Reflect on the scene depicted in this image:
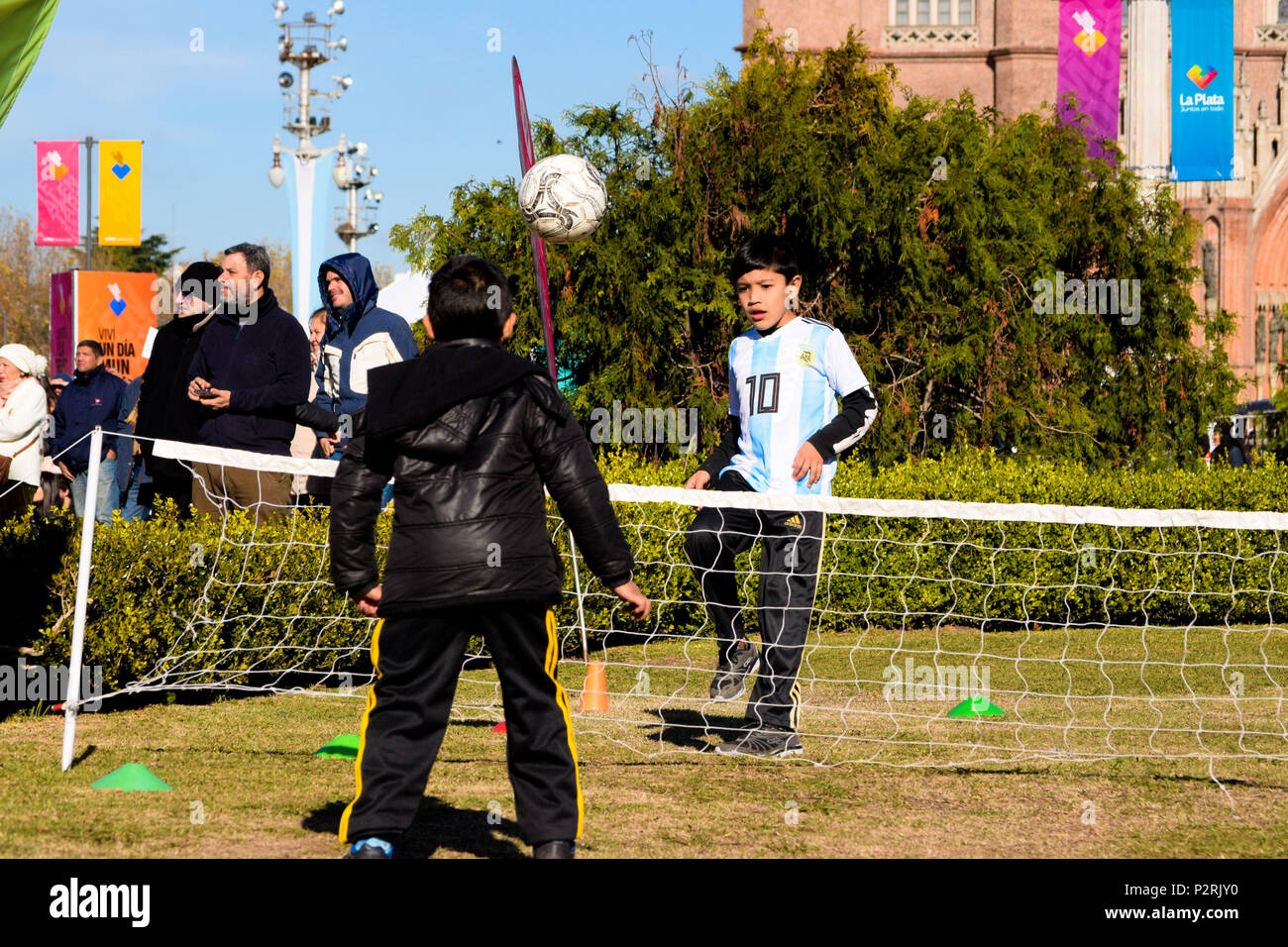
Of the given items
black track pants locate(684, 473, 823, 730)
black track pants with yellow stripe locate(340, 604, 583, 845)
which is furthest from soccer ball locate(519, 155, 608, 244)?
black track pants with yellow stripe locate(340, 604, 583, 845)

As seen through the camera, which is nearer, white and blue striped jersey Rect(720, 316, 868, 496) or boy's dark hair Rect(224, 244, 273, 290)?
white and blue striped jersey Rect(720, 316, 868, 496)

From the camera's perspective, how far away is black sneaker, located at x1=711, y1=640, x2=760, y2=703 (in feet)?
22.6

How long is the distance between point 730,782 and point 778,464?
58.3 inches

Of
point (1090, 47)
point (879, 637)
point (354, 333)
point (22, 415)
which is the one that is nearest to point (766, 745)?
point (354, 333)

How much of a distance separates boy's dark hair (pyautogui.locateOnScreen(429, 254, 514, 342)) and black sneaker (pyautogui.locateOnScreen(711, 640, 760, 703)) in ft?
9.02

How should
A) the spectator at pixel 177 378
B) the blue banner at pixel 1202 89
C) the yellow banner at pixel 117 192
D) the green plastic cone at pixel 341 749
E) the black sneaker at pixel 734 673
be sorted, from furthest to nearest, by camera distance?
the blue banner at pixel 1202 89, the yellow banner at pixel 117 192, the spectator at pixel 177 378, the black sneaker at pixel 734 673, the green plastic cone at pixel 341 749

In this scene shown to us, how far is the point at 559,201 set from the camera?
8383mm

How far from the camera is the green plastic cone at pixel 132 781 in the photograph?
5.66 m

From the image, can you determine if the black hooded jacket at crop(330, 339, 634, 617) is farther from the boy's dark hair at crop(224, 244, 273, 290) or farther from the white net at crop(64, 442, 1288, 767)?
the boy's dark hair at crop(224, 244, 273, 290)

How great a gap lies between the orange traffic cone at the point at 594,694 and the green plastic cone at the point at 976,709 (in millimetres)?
1858

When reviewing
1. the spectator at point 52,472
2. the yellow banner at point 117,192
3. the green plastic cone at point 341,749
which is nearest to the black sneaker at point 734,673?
the green plastic cone at point 341,749

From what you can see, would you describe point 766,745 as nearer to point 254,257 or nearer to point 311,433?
point 254,257

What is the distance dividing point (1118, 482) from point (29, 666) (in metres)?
9.41

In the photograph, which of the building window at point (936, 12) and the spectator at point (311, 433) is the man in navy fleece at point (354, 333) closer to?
the spectator at point (311, 433)
